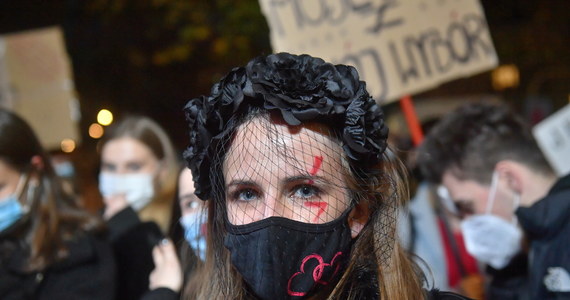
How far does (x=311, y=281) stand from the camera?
1.90m

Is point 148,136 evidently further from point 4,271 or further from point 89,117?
point 89,117

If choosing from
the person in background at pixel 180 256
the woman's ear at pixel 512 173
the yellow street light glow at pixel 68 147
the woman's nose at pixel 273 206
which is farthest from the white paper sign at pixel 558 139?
the yellow street light glow at pixel 68 147

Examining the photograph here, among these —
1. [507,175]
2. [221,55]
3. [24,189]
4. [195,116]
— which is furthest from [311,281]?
[221,55]

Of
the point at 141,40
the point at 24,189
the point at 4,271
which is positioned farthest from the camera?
the point at 141,40

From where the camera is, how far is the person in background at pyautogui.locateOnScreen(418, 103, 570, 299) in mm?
3361

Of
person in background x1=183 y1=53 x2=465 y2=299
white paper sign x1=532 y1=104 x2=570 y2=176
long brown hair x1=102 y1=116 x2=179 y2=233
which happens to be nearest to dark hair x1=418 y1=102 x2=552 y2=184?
white paper sign x1=532 y1=104 x2=570 y2=176

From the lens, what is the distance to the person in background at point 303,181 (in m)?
1.89

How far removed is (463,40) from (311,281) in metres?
2.95

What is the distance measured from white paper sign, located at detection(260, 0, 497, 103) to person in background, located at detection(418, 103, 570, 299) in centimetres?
65

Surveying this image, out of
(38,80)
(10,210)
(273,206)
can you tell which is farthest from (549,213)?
(38,80)

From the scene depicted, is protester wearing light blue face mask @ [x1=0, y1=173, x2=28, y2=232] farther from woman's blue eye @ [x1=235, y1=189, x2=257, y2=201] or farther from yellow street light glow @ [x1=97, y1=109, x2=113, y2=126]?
Answer: yellow street light glow @ [x1=97, y1=109, x2=113, y2=126]

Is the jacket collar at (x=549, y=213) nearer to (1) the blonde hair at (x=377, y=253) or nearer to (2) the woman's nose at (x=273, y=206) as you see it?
(1) the blonde hair at (x=377, y=253)

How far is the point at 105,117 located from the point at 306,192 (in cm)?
939

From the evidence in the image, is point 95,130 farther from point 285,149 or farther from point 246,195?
point 285,149
